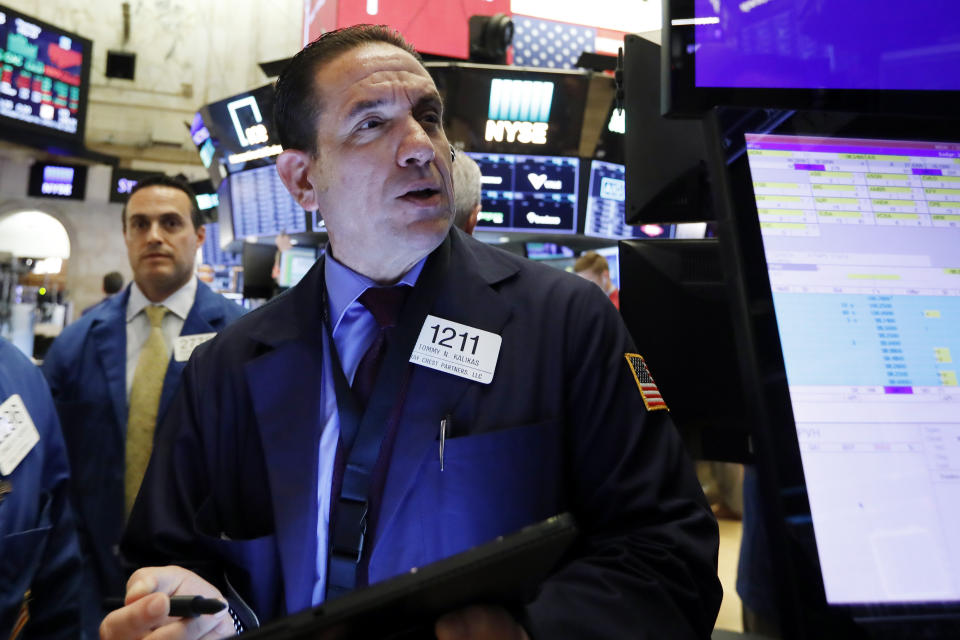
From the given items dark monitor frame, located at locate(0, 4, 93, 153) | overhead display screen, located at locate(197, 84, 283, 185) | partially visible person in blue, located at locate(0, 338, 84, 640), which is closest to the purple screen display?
partially visible person in blue, located at locate(0, 338, 84, 640)

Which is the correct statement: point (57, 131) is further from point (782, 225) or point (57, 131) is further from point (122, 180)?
point (782, 225)

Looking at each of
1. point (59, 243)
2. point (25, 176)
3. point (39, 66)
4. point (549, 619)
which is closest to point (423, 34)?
point (549, 619)

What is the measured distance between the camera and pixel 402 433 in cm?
102

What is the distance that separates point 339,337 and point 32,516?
959mm

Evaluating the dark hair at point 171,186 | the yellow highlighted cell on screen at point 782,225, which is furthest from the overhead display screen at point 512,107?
the yellow highlighted cell on screen at point 782,225

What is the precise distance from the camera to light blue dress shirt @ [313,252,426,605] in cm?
109

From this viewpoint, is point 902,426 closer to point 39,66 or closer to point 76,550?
point 76,550

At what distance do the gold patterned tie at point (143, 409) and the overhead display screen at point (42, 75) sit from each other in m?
6.50

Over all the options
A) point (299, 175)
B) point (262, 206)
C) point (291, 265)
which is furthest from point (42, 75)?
point (299, 175)

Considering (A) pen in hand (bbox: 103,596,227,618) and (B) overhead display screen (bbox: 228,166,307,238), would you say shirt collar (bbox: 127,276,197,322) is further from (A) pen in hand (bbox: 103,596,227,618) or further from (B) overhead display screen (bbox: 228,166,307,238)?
(B) overhead display screen (bbox: 228,166,307,238)

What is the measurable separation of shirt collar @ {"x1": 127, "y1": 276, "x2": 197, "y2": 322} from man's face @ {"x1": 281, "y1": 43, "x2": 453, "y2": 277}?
1.67 meters

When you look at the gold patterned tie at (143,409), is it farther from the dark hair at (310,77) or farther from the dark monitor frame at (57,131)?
the dark monitor frame at (57,131)

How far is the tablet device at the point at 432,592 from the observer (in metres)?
0.43

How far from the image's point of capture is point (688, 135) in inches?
37.2
